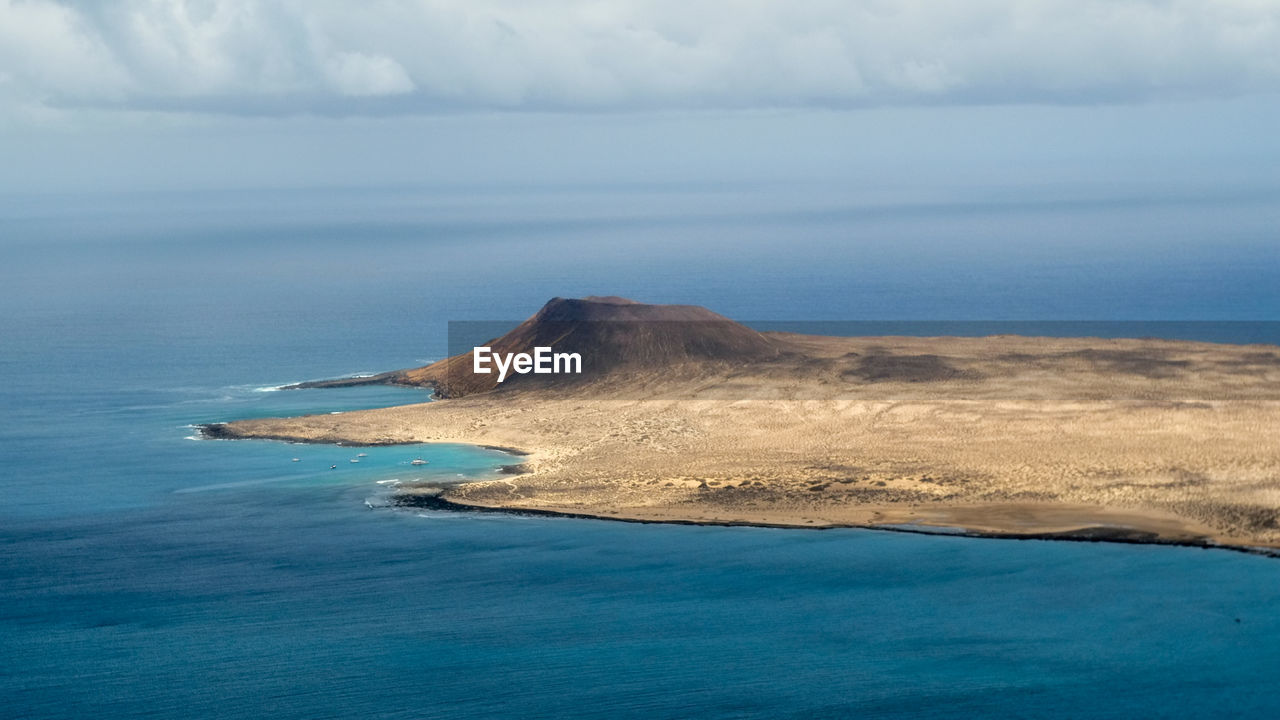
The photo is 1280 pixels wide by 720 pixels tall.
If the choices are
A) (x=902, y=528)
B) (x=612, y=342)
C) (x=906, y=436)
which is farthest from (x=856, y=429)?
(x=612, y=342)

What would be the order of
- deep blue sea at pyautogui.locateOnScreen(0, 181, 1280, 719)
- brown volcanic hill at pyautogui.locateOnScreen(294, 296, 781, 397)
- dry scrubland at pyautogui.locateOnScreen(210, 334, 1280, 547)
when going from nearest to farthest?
1. deep blue sea at pyautogui.locateOnScreen(0, 181, 1280, 719)
2. dry scrubland at pyautogui.locateOnScreen(210, 334, 1280, 547)
3. brown volcanic hill at pyautogui.locateOnScreen(294, 296, 781, 397)

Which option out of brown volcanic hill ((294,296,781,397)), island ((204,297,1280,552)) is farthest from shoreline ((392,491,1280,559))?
brown volcanic hill ((294,296,781,397))

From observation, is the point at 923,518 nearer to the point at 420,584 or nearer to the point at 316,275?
the point at 420,584

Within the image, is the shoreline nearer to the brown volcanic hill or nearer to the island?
the island

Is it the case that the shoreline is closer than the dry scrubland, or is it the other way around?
the shoreline

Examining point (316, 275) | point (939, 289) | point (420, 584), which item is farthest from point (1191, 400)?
point (316, 275)

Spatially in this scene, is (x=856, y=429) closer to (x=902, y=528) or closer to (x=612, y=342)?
(x=902, y=528)
